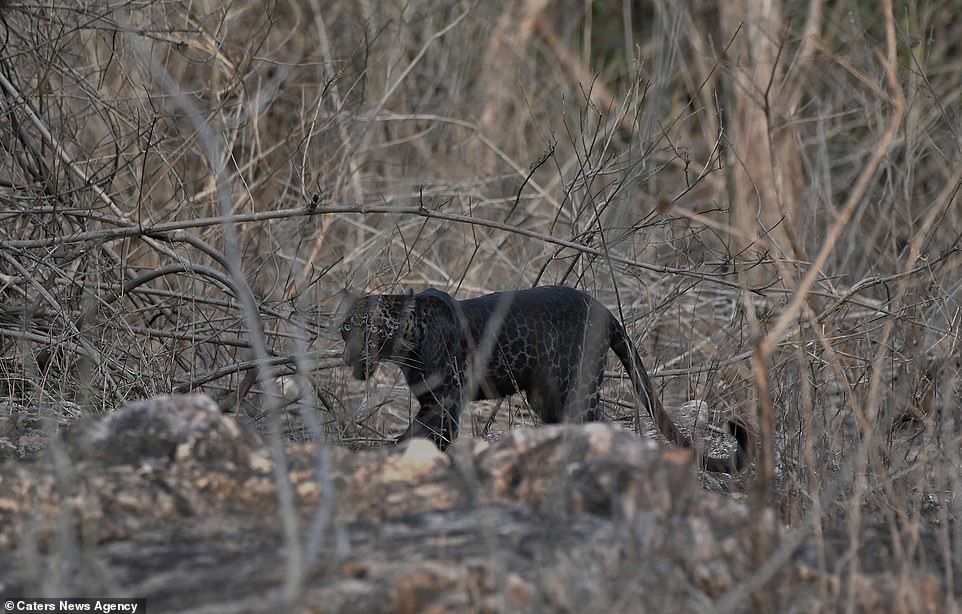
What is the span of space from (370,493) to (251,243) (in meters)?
4.18

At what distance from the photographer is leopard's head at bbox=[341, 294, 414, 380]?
419 cm

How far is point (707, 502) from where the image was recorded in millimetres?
2643

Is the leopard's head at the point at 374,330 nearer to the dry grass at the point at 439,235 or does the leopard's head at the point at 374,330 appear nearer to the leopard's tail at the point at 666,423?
the dry grass at the point at 439,235

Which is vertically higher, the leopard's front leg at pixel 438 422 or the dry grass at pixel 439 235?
the dry grass at pixel 439 235

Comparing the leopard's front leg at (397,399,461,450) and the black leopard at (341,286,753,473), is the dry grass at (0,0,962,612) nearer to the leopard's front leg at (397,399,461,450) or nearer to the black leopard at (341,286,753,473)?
the black leopard at (341,286,753,473)

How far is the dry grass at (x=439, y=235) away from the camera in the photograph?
4.17 meters

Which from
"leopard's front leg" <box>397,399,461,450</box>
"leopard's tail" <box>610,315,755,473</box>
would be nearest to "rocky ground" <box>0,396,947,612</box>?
"leopard's front leg" <box>397,399,461,450</box>

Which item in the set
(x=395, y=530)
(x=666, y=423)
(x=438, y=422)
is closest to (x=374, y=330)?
(x=438, y=422)

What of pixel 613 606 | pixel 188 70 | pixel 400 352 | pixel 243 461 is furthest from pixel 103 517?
pixel 188 70

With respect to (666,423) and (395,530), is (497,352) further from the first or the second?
(395,530)

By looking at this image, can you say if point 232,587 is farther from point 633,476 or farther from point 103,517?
point 633,476

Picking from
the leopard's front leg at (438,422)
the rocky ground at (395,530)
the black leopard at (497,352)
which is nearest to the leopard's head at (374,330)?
the black leopard at (497,352)

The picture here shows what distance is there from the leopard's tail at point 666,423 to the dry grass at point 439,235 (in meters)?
0.18

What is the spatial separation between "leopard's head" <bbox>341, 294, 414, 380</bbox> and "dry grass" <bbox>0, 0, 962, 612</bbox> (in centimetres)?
35
